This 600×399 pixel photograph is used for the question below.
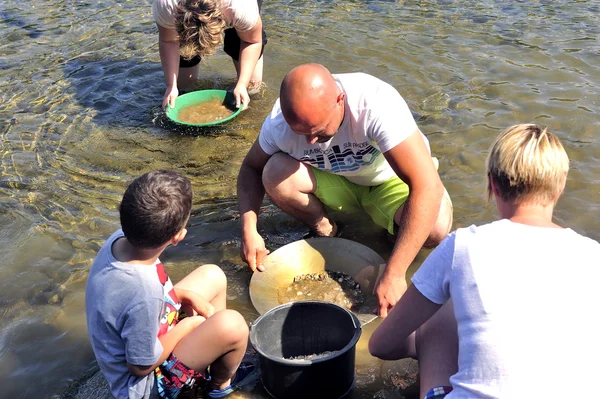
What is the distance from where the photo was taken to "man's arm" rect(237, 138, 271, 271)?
3289 millimetres

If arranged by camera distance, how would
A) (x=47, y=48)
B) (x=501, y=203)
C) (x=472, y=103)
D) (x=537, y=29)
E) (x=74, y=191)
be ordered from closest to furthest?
(x=501, y=203)
(x=74, y=191)
(x=472, y=103)
(x=537, y=29)
(x=47, y=48)

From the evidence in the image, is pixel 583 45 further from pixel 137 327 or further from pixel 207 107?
pixel 137 327

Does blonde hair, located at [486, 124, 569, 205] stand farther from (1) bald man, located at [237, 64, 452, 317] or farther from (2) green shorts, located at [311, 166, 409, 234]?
(2) green shorts, located at [311, 166, 409, 234]

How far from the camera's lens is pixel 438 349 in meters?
2.24

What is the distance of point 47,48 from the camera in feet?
22.7

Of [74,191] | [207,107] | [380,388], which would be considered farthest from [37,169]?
[380,388]

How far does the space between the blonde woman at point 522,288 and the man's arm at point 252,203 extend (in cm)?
138

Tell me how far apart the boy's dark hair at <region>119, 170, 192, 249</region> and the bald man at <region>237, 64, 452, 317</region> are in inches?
32.0

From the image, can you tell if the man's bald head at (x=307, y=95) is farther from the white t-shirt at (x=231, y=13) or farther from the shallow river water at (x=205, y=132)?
the white t-shirt at (x=231, y=13)

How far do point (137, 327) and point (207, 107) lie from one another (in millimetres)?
3347

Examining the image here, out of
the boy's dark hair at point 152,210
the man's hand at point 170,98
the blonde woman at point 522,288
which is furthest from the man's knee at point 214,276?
the man's hand at point 170,98

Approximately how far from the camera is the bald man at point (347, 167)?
2861 mm

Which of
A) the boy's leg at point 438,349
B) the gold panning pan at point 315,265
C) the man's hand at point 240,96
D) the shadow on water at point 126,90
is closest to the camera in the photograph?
the boy's leg at point 438,349

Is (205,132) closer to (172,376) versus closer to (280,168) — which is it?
(280,168)
